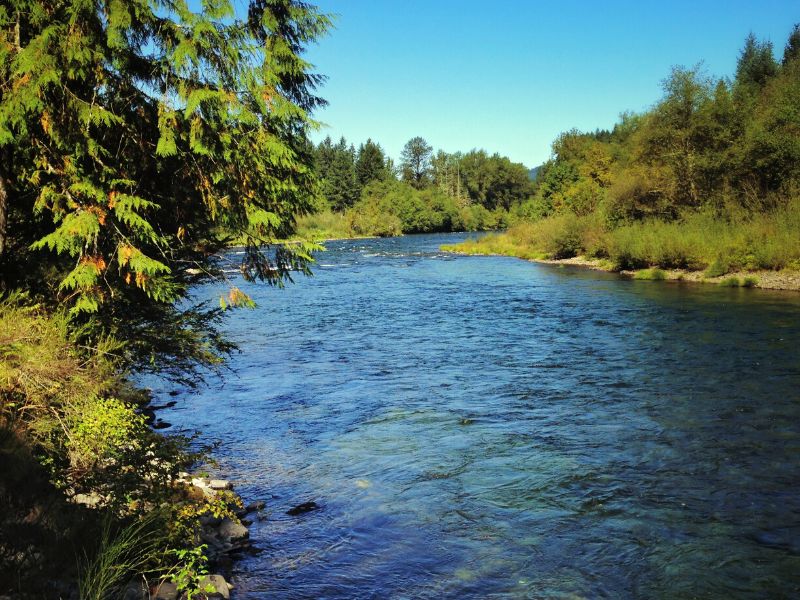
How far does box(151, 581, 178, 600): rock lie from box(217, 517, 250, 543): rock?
1948 millimetres

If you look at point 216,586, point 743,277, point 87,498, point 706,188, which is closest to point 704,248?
point 743,277

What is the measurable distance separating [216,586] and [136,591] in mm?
1021

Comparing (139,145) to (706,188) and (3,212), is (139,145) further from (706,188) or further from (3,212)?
(706,188)

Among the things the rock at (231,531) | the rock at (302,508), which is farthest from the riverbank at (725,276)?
the rock at (231,531)

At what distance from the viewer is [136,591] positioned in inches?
198

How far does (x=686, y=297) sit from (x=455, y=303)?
992 centimetres

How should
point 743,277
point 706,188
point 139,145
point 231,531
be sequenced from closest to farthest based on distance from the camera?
point 231,531 < point 139,145 < point 743,277 < point 706,188

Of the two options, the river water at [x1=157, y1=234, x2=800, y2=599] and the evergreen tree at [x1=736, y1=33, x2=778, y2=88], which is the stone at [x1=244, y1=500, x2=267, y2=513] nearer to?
the river water at [x1=157, y1=234, x2=800, y2=599]

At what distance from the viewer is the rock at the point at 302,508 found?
824 centimetres

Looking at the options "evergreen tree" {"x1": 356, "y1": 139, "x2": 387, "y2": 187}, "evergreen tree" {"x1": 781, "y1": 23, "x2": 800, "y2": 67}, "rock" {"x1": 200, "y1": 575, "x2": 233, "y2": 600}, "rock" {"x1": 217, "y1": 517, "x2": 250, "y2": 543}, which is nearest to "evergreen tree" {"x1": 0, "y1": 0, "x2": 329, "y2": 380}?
"rock" {"x1": 217, "y1": 517, "x2": 250, "y2": 543}

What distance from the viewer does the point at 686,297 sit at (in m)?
26.7

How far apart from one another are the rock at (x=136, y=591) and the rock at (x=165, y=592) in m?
0.09

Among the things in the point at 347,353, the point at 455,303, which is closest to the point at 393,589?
the point at 347,353

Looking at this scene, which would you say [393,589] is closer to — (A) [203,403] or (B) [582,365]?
(A) [203,403]
